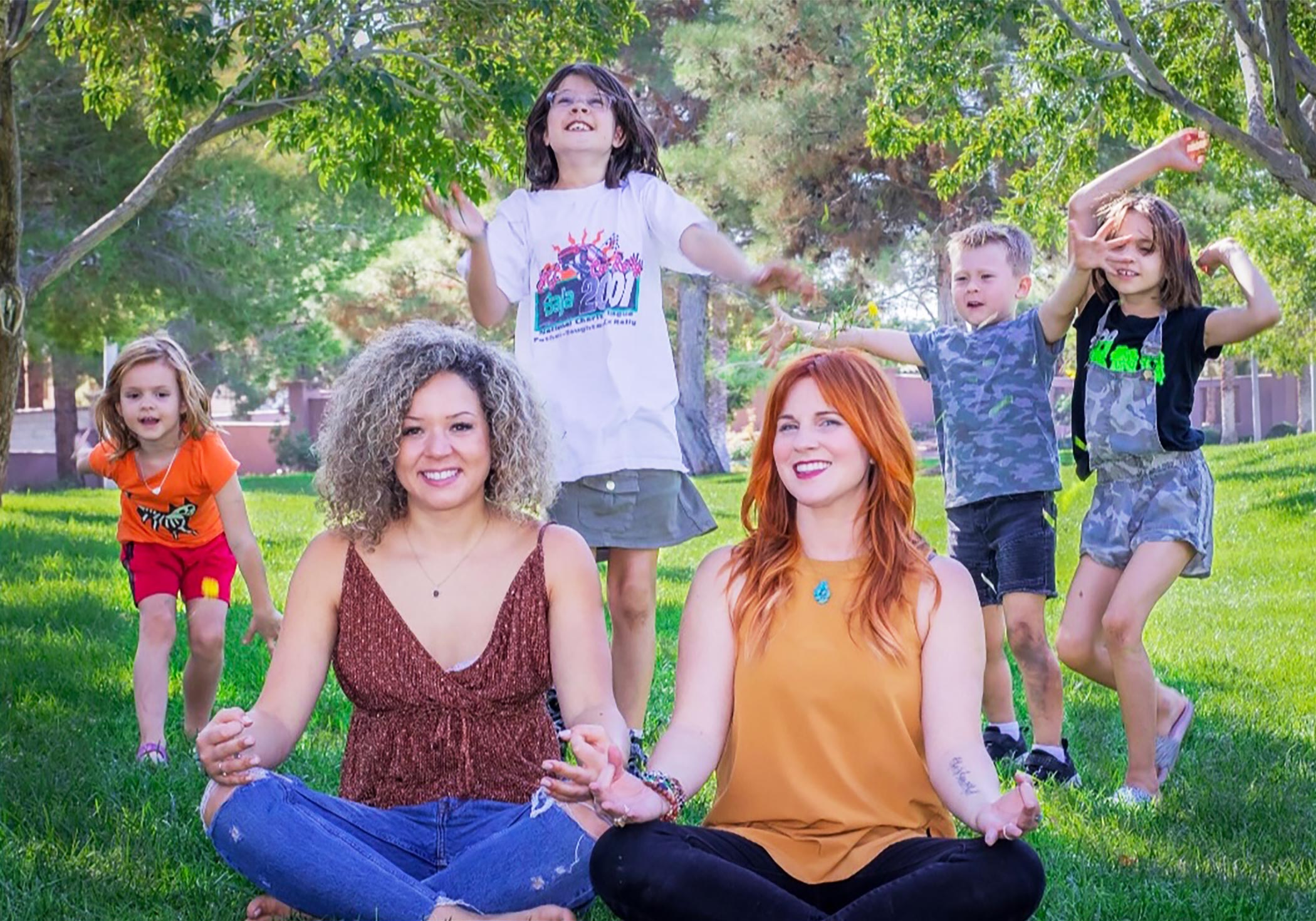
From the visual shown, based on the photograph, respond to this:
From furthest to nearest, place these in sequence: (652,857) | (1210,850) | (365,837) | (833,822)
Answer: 1. (1210,850)
2. (365,837)
3. (833,822)
4. (652,857)

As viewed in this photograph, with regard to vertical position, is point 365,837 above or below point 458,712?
below

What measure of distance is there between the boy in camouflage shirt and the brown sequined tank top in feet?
6.00

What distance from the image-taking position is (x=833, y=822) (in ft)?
9.79

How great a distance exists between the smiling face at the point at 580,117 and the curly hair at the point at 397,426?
4.26 ft

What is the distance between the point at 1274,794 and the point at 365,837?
2693 mm

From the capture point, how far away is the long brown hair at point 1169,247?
459cm

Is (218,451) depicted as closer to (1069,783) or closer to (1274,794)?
(1069,783)

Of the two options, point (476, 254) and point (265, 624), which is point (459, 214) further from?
point (265, 624)

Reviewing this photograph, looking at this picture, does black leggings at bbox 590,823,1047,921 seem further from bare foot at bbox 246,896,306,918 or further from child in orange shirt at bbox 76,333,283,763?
child in orange shirt at bbox 76,333,283,763

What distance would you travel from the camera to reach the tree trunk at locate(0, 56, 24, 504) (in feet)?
25.8

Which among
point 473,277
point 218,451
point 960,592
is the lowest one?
point 960,592

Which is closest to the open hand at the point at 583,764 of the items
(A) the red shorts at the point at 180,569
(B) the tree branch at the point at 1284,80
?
(A) the red shorts at the point at 180,569

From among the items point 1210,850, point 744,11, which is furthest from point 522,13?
point 744,11

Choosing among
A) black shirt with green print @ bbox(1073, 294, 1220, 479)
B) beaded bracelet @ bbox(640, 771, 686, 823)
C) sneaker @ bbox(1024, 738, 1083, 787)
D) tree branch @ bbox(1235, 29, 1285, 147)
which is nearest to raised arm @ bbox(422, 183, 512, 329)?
black shirt with green print @ bbox(1073, 294, 1220, 479)
